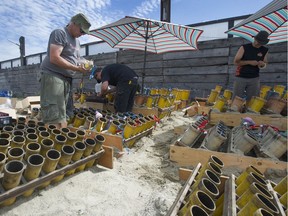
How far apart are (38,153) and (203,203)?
158cm

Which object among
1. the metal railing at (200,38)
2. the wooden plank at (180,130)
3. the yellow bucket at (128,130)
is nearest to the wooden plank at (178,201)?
the yellow bucket at (128,130)

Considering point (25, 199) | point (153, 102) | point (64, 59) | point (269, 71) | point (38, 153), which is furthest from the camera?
point (269, 71)

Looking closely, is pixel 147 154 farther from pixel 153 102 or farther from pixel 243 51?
pixel 243 51

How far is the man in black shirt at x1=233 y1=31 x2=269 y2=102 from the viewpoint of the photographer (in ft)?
13.9

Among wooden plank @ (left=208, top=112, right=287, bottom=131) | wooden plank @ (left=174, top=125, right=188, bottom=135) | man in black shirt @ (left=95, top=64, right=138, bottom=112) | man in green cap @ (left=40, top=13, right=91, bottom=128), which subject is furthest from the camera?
man in black shirt @ (left=95, top=64, right=138, bottom=112)

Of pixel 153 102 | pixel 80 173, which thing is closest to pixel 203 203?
pixel 80 173

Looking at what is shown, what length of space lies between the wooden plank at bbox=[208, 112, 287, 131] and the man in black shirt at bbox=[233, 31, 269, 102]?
0.82 m

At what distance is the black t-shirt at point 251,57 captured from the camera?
4.26 meters

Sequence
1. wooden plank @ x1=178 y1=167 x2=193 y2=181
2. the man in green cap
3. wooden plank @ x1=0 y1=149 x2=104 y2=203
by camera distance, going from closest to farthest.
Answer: wooden plank @ x1=0 y1=149 x2=104 y2=203, wooden plank @ x1=178 y1=167 x2=193 y2=181, the man in green cap

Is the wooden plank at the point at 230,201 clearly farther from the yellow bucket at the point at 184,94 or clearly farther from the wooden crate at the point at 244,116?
the yellow bucket at the point at 184,94

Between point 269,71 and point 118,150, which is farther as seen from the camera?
point 269,71

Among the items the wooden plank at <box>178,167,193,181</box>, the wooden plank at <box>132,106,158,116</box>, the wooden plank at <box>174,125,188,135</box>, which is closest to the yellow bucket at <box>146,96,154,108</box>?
the wooden plank at <box>132,106,158,116</box>

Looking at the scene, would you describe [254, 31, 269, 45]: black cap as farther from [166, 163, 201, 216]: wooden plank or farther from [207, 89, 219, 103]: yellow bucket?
[166, 163, 201, 216]: wooden plank

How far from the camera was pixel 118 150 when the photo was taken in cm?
320
